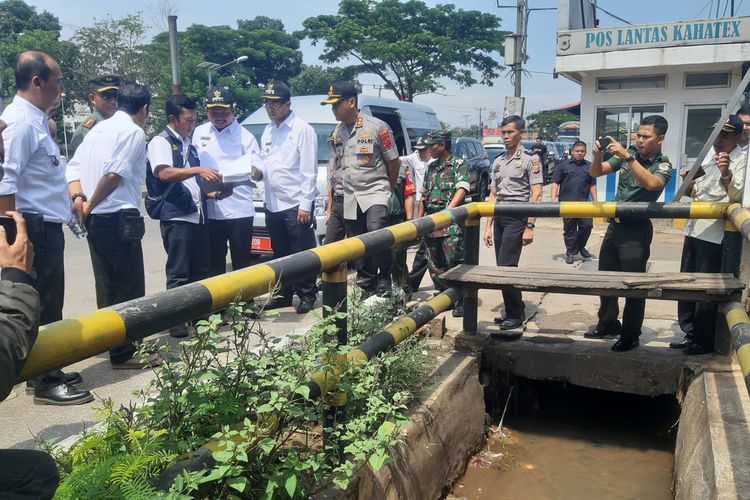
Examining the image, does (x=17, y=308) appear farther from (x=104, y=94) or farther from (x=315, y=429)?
(x=104, y=94)

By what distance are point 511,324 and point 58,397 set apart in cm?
310

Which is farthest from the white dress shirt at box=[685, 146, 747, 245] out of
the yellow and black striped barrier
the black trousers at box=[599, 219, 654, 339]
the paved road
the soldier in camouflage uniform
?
the soldier in camouflage uniform

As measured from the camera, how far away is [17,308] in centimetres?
130

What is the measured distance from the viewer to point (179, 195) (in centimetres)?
483

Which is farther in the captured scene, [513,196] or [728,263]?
[513,196]

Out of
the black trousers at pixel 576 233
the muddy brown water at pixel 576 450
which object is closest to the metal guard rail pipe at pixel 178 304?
the muddy brown water at pixel 576 450

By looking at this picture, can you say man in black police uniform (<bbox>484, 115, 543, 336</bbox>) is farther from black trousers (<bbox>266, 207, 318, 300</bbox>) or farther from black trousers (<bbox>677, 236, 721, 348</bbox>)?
black trousers (<bbox>266, 207, 318, 300</bbox>)

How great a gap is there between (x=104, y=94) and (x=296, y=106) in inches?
169

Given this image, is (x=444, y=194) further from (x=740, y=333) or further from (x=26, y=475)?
(x=26, y=475)

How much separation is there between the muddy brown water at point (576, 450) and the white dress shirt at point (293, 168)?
250cm

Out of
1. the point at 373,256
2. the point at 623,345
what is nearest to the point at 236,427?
the point at 623,345

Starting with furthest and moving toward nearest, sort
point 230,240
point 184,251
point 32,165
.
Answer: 1. point 230,240
2. point 184,251
3. point 32,165

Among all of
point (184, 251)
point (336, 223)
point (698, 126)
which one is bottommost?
point (184, 251)

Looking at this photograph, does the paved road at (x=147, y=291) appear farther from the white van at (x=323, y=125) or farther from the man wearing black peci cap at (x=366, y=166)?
the white van at (x=323, y=125)
